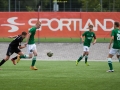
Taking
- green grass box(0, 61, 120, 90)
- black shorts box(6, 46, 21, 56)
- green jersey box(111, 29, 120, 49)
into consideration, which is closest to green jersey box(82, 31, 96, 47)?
black shorts box(6, 46, 21, 56)

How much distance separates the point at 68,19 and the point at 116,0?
15131mm

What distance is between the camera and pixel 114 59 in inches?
1120

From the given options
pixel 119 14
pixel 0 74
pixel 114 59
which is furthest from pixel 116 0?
pixel 0 74

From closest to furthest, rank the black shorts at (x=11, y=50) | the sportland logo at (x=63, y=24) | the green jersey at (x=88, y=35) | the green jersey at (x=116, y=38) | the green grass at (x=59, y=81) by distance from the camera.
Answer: the green grass at (x=59, y=81), the green jersey at (x=116, y=38), the black shorts at (x=11, y=50), the green jersey at (x=88, y=35), the sportland logo at (x=63, y=24)

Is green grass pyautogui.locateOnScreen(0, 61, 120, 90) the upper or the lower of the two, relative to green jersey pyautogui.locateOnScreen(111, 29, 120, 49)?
lower

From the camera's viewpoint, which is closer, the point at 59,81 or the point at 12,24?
the point at 59,81

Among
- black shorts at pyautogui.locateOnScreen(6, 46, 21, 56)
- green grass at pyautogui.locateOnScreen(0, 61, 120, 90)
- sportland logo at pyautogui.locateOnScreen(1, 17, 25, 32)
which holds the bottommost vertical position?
green grass at pyautogui.locateOnScreen(0, 61, 120, 90)

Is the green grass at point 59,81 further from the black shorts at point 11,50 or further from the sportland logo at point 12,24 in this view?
the sportland logo at point 12,24

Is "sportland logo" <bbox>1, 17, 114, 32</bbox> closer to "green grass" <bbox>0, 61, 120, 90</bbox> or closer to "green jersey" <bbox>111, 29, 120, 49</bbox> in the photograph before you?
"green jersey" <bbox>111, 29, 120, 49</bbox>

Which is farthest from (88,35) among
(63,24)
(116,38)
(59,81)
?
(63,24)

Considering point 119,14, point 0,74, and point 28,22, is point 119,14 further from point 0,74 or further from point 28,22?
point 0,74

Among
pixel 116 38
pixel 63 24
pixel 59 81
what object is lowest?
pixel 59 81


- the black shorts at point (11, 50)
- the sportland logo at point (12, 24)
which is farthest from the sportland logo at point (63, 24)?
the black shorts at point (11, 50)

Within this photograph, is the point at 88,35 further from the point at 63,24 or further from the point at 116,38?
the point at 63,24
